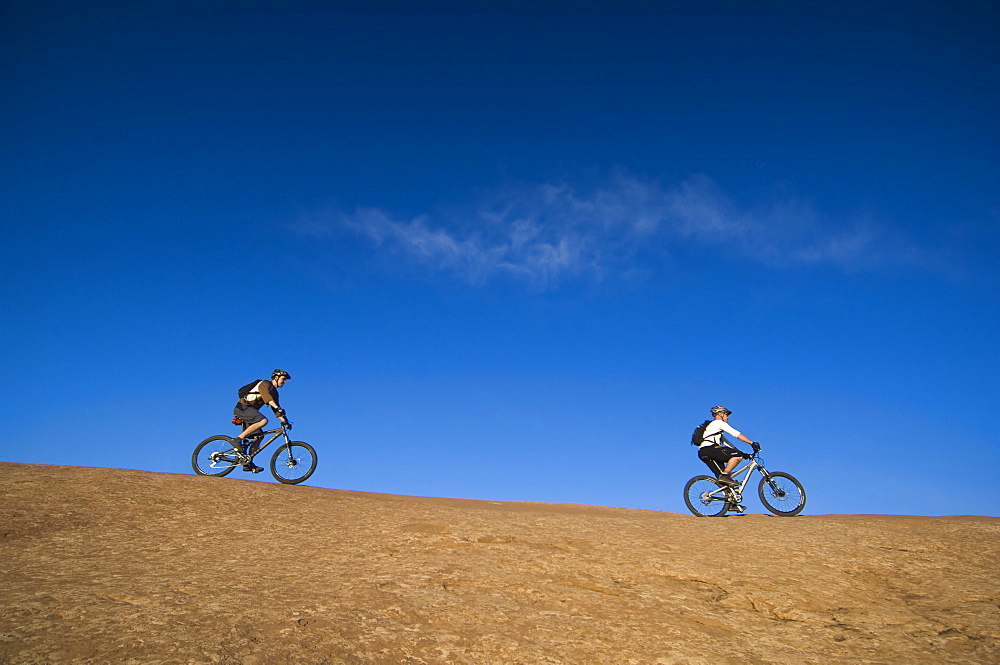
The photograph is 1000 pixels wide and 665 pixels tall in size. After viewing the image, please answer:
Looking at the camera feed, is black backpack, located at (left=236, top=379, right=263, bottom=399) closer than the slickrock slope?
No

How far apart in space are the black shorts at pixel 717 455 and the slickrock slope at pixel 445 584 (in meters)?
2.91

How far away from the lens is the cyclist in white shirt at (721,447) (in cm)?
1308

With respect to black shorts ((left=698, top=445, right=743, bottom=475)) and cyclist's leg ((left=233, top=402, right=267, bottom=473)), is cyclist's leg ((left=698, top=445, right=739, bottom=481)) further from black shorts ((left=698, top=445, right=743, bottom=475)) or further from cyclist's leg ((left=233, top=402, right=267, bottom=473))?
cyclist's leg ((left=233, top=402, right=267, bottom=473))

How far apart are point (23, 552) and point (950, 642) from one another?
9.67 meters

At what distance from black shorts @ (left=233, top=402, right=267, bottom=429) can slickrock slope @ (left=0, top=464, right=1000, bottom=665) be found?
2.62m

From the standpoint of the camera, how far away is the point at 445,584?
6504mm

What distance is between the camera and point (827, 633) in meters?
6.06

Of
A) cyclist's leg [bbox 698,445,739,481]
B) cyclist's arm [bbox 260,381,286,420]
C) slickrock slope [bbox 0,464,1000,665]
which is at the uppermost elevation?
cyclist's arm [bbox 260,381,286,420]

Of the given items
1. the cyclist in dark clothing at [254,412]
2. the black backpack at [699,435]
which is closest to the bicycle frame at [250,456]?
the cyclist in dark clothing at [254,412]

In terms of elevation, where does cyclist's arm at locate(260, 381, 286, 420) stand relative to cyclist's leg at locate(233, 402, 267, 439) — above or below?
above

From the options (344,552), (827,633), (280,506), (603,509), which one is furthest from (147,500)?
(603,509)

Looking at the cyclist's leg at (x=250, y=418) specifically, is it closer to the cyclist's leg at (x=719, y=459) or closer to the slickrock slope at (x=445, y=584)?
the slickrock slope at (x=445, y=584)

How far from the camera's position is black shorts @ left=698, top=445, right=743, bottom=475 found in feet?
43.1

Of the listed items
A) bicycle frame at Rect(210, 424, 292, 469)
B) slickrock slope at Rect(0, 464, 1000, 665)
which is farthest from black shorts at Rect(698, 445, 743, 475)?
bicycle frame at Rect(210, 424, 292, 469)
